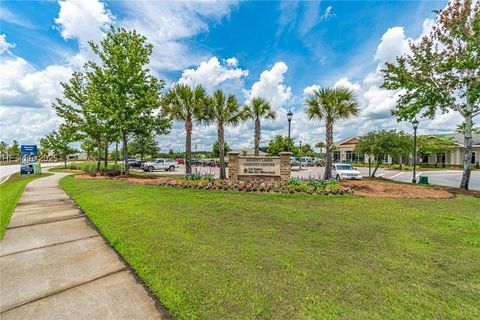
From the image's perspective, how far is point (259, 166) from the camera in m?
12.7

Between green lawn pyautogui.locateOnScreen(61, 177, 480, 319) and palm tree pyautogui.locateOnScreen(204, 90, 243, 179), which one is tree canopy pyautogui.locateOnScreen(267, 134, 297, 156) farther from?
green lawn pyautogui.locateOnScreen(61, 177, 480, 319)

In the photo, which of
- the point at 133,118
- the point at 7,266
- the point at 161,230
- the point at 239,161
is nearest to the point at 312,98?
the point at 239,161

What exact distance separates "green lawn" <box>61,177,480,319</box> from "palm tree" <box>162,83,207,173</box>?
32.5 ft

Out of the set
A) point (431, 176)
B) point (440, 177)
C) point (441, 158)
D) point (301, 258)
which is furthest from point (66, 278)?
point (441, 158)

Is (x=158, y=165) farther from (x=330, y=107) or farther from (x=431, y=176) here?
(x=431, y=176)

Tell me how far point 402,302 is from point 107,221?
6.62 meters

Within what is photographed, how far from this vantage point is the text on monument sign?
12.6 meters

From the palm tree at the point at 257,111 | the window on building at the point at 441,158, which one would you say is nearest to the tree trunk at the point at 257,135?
the palm tree at the point at 257,111

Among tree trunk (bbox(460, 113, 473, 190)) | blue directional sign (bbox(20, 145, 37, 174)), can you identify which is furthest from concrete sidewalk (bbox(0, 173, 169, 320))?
blue directional sign (bbox(20, 145, 37, 174))

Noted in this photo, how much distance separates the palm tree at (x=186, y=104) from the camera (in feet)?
53.9

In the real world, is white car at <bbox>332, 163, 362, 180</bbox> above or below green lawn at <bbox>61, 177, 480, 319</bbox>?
above

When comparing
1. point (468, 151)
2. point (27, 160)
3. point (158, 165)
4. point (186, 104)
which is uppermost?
point (186, 104)

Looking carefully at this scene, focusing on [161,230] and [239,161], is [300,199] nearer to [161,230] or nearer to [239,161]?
[239,161]

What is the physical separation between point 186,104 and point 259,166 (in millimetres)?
7797
